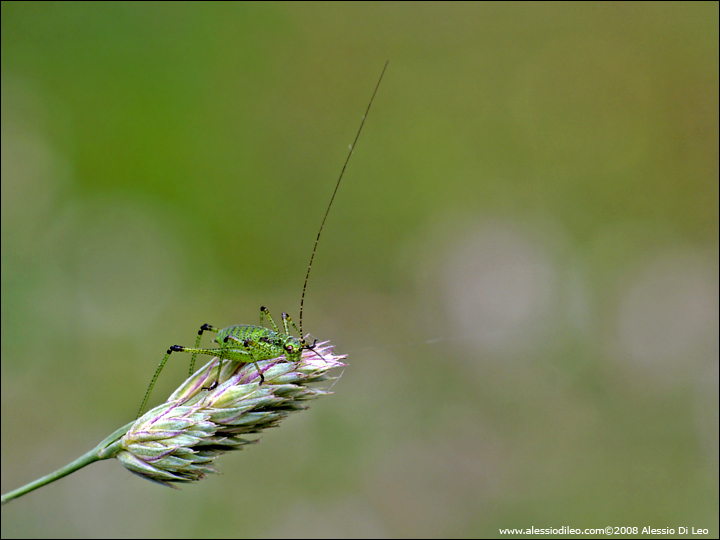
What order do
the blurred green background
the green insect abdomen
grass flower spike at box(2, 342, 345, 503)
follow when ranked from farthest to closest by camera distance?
the blurred green background
the green insect abdomen
grass flower spike at box(2, 342, 345, 503)

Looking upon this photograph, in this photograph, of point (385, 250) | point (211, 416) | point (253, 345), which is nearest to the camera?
point (211, 416)

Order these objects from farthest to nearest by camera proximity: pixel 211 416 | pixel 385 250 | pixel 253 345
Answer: pixel 385 250
pixel 253 345
pixel 211 416

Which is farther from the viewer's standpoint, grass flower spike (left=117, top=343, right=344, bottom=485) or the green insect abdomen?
the green insect abdomen

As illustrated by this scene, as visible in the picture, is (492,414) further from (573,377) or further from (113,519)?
(113,519)

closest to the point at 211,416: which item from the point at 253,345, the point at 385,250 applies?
the point at 253,345

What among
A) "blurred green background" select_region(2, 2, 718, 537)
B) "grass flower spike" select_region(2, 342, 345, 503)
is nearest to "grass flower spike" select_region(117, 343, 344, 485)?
"grass flower spike" select_region(2, 342, 345, 503)

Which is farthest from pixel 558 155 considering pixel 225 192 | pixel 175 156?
pixel 175 156

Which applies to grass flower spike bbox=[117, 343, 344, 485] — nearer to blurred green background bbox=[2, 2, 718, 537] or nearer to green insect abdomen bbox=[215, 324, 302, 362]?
green insect abdomen bbox=[215, 324, 302, 362]

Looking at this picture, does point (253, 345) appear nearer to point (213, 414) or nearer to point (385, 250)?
point (213, 414)

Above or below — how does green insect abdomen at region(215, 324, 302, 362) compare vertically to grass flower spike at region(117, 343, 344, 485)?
above
